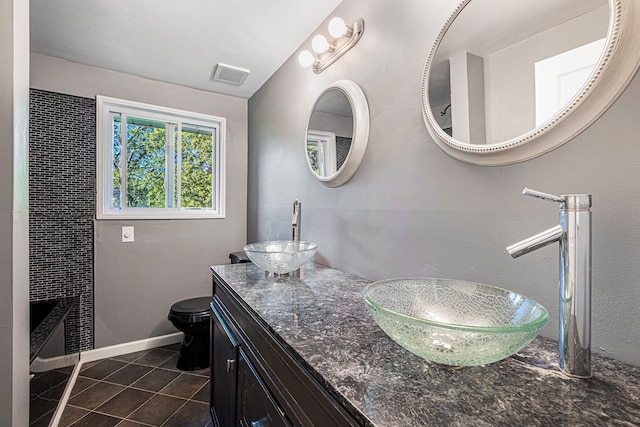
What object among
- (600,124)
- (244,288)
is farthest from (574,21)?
(244,288)

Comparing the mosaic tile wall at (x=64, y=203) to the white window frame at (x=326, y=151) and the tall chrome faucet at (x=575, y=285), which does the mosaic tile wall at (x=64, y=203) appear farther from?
the tall chrome faucet at (x=575, y=285)

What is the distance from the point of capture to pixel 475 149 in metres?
0.88

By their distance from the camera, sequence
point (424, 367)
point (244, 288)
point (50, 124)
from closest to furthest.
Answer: point (424, 367) → point (244, 288) → point (50, 124)

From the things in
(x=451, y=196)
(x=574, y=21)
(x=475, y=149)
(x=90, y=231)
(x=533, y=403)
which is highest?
(x=574, y=21)

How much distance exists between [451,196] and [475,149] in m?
0.18

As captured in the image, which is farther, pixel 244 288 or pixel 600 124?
pixel 244 288

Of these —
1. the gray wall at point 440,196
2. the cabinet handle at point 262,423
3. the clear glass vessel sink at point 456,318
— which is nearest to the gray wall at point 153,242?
the gray wall at point 440,196

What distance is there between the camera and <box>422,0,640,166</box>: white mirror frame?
616 mm

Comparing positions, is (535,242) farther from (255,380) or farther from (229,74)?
(229,74)

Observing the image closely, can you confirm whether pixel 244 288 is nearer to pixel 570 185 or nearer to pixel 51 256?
pixel 570 185

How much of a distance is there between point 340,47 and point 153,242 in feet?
7.06

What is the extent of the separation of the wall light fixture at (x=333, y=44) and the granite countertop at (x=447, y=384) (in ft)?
4.34

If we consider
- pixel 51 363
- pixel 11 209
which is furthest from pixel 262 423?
pixel 51 363

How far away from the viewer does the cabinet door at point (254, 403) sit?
30.4 inches
